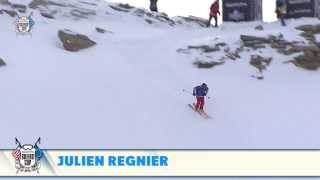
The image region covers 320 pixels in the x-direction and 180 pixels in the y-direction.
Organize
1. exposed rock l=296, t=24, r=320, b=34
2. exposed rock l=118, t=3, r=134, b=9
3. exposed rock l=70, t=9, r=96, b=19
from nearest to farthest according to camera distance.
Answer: exposed rock l=296, t=24, r=320, b=34
exposed rock l=70, t=9, r=96, b=19
exposed rock l=118, t=3, r=134, b=9

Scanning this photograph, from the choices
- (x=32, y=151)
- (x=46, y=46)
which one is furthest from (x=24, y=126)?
(x=46, y=46)

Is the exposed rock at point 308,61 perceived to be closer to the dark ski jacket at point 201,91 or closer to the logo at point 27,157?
the dark ski jacket at point 201,91

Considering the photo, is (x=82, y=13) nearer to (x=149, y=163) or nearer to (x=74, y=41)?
(x=74, y=41)

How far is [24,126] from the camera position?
20.6 m

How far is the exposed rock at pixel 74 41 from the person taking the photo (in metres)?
28.0

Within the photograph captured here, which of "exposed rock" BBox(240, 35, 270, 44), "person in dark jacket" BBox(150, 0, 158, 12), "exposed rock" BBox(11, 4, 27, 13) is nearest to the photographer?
"exposed rock" BBox(240, 35, 270, 44)

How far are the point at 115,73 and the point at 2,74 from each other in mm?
4693

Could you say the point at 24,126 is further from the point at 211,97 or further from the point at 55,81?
the point at 211,97

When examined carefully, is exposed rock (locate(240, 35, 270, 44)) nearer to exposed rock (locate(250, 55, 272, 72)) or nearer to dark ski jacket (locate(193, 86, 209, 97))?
exposed rock (locate(250, 55, 272, 72))

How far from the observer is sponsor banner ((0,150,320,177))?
18.1 meters

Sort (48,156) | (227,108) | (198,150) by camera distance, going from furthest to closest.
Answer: (227,108)
(198,150)
(48,156)

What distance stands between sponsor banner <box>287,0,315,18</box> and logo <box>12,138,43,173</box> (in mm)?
18664

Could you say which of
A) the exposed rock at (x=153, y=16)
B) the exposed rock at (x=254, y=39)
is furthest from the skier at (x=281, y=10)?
the exposed rock at (x=153, y=16)

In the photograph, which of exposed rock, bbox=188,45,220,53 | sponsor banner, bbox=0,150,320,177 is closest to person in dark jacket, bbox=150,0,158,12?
exposed rock, bbox=188,45,220,53
